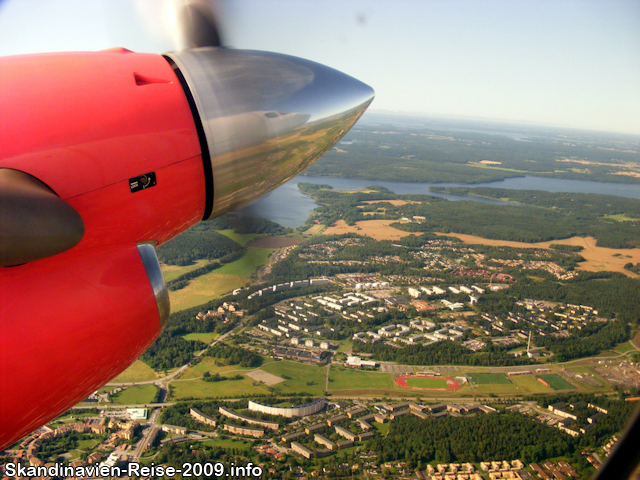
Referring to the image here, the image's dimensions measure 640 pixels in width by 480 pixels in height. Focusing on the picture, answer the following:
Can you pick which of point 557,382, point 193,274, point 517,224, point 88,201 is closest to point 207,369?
point 193,274

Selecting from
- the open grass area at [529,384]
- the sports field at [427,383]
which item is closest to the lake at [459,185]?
the sports field at [427,383]

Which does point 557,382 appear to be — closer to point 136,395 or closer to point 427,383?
point 427,383

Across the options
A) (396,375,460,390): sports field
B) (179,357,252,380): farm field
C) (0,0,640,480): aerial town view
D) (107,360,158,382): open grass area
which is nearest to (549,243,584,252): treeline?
(0,0,640,480): aerial town view

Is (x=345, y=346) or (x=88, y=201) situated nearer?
(x=88, y=201)

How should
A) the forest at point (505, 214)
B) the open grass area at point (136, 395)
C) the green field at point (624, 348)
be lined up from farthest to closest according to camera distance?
the forest at point (505, 214), the green field at point (624, 348), the open grass area at point (136, 395)

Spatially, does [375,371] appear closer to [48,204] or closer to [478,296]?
[478,296]

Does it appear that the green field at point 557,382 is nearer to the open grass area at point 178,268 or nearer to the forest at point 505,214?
the open grass area at point 178,268
